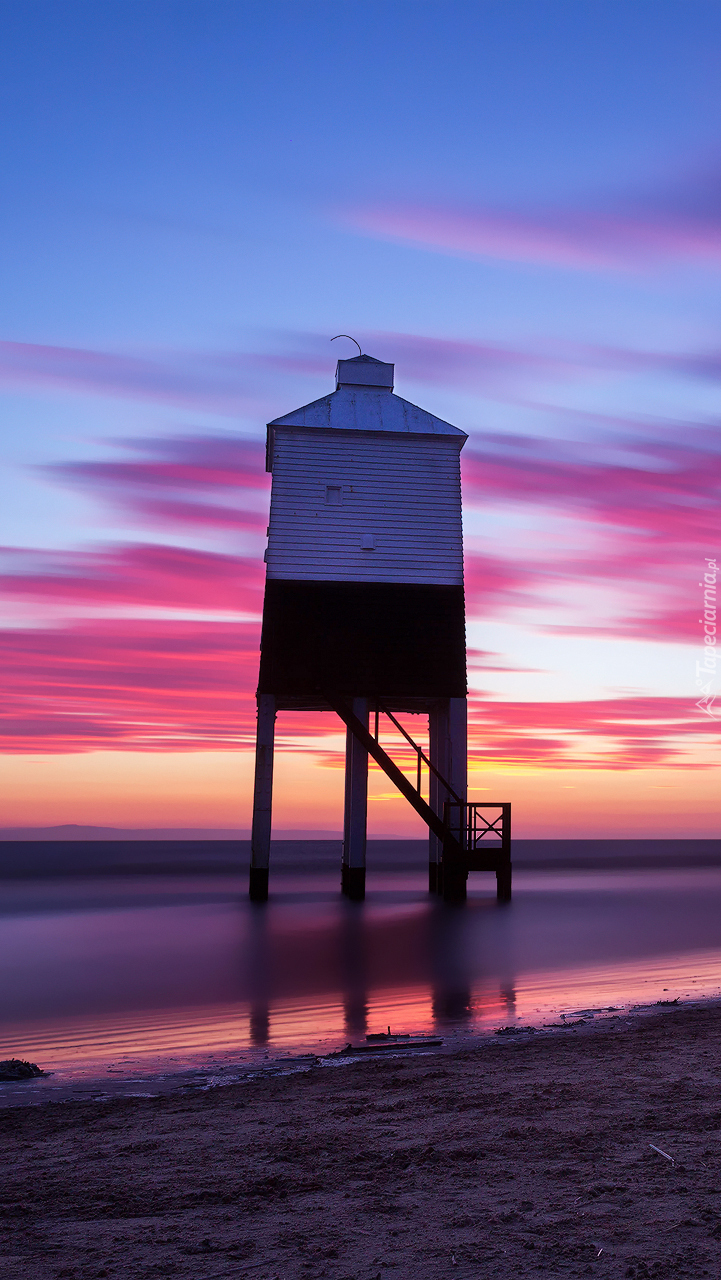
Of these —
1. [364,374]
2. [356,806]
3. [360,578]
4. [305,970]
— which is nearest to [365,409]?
[364,374]

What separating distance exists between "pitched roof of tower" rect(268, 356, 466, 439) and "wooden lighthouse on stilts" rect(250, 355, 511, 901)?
0.05 meters

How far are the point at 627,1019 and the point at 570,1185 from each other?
562 cm

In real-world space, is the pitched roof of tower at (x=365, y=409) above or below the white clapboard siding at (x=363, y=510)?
above

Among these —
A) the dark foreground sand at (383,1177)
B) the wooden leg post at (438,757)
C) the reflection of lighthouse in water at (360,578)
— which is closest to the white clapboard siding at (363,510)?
the reflection of lighthouse in water at (360,578)

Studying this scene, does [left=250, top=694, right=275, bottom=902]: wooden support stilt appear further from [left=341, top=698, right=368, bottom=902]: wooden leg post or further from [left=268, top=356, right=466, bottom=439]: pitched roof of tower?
[left=268, top=356, right=466, bottom=439]: pitched roof of tower

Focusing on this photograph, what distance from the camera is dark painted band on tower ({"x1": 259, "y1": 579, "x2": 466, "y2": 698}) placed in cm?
2372

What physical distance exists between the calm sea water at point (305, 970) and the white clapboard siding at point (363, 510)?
830 centimetres

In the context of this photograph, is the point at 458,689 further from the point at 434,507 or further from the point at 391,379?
the point at 391,379

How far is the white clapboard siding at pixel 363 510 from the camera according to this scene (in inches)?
939

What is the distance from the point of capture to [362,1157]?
203 inches

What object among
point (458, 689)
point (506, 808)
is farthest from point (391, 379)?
point (506, 808)

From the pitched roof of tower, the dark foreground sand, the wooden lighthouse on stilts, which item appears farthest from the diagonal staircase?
the dark foreground sand

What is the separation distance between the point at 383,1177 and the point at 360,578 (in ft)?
64.0

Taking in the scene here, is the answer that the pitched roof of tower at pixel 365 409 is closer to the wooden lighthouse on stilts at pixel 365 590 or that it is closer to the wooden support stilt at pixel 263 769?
the wooden lighthouse on stilts at pixel 365 590
